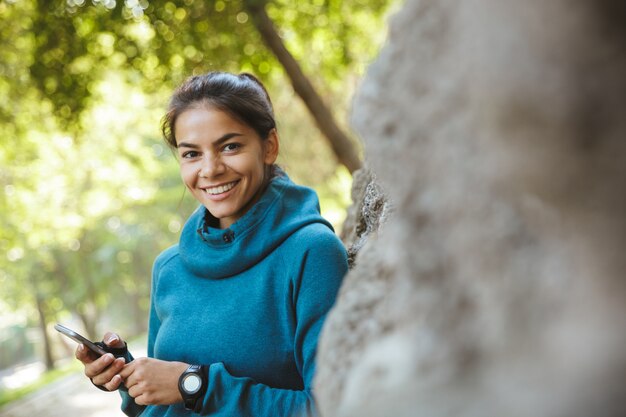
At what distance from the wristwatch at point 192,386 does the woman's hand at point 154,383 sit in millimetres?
39

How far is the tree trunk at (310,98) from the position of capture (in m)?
6.38

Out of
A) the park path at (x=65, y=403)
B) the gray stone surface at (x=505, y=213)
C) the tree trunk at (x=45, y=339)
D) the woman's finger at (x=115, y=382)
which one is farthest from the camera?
the tree trunk at (x=45, y=339)

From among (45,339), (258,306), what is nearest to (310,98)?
(258,306)

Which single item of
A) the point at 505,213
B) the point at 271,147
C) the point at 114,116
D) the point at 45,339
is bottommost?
the point at 505,213

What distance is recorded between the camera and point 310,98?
6434 mm

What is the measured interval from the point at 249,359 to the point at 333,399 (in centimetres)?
88

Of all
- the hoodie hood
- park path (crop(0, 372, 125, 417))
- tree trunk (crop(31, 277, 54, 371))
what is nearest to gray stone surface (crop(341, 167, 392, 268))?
the hoodie hood

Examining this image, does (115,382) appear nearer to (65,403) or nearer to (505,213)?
(505,213)

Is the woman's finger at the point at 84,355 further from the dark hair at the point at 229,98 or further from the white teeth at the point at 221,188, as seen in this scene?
the dark hair at the point at 229,98

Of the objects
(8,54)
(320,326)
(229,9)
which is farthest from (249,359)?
(8,54)

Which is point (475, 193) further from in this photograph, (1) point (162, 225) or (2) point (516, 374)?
(1) point (162, 225)

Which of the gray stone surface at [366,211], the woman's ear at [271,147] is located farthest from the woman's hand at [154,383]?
the woman's ear at [271,147]

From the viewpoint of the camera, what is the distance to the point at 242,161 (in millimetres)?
2250

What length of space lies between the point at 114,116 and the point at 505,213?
16067 mm
